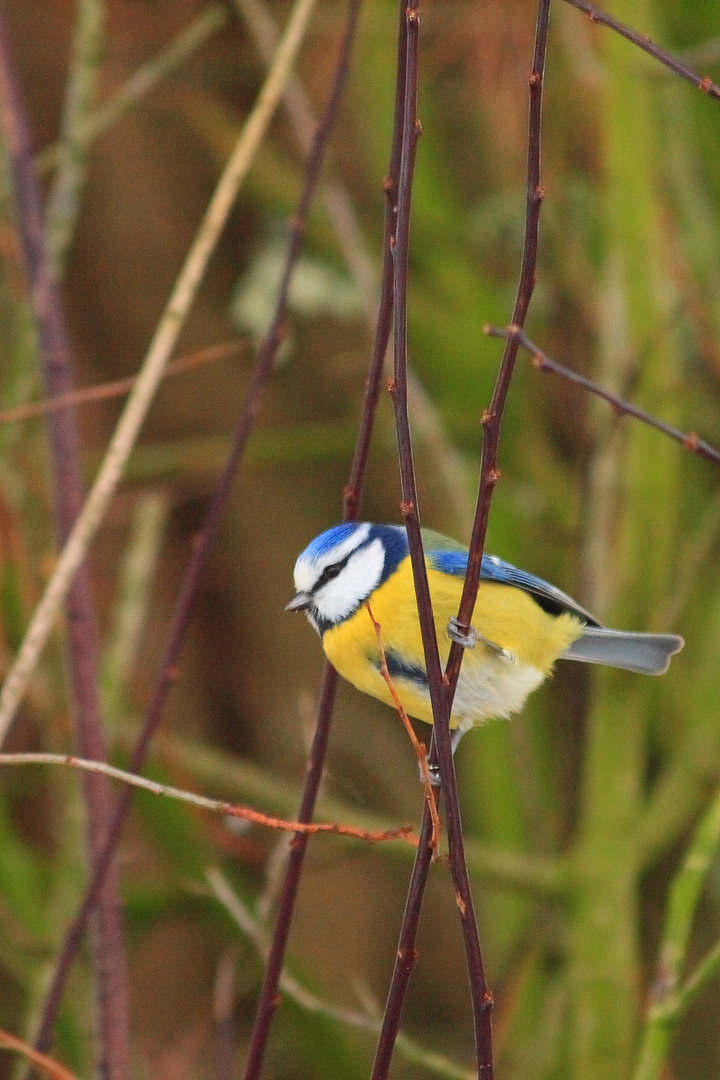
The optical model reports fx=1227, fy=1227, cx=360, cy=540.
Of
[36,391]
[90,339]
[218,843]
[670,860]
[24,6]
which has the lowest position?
[218,843]

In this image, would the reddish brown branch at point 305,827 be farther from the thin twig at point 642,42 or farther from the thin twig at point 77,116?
the thin twig at point 77,116

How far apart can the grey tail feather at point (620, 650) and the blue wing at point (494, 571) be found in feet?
0.20

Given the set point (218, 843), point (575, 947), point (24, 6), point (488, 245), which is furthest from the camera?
point (488, 245)

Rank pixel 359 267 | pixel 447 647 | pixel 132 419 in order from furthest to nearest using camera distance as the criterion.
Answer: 1. pixel 359 267
2. pixel 447 647
3. pixel 132 419

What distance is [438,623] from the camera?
60.4 inches

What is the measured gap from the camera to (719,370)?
3072 mm

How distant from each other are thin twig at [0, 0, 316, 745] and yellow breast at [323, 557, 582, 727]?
316 millimetres

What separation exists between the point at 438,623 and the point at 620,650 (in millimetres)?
365

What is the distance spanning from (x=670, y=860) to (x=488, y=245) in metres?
1.91

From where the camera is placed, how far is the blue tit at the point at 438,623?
1.48 m

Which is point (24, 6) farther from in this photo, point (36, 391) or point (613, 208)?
point (613, 208)

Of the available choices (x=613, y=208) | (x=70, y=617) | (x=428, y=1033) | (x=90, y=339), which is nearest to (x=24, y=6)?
(x=90, y=339)

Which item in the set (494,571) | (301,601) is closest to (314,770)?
(301,601)

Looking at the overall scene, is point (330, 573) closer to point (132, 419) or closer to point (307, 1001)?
point (132, 419)
